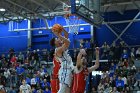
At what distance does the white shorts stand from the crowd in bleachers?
34.2 ft

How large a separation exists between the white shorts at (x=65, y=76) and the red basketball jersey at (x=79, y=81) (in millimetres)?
120

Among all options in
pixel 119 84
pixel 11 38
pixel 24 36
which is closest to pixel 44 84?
pixel 119 84

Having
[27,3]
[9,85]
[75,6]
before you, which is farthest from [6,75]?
[75,6]

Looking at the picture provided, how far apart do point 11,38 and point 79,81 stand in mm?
24985

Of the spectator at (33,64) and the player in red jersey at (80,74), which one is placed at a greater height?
the player in red jersey at (80,74)

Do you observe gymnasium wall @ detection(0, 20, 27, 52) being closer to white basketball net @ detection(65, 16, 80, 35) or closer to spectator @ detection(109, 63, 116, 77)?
spectator @ detection(109, 63, 116, 77)

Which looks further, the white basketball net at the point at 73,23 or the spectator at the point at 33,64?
the spectator at the point at 33,64

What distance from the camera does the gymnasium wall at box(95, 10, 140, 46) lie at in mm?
27922

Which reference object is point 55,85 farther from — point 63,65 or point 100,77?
point 100,77

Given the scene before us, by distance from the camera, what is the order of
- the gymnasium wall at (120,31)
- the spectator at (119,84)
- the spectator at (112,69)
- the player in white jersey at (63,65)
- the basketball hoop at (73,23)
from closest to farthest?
1. the player in white jersey at (63,65)
2. the basketball hoop at (73,23)
3. the spectator at (119,84)
4. the spectator at (112,69)
5. the gymnasium wall at (120,31)

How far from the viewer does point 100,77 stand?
22531 mm

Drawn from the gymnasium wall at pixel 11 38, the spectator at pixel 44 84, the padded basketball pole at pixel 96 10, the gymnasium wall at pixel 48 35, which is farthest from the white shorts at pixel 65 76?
the gymnasium wall at pixel 11 38

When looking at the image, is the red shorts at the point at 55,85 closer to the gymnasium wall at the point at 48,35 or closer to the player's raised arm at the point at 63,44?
the player's raised arm at the point at 63,44

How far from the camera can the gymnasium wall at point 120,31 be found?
91.6 feet
